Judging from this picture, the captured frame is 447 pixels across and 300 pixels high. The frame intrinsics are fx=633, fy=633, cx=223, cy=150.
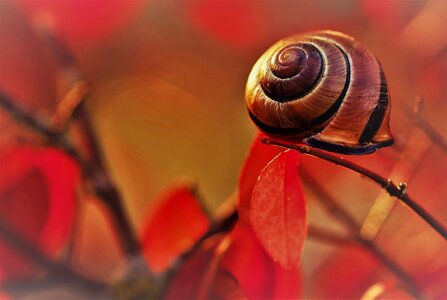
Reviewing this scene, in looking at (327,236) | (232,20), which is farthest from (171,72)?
(327,236)

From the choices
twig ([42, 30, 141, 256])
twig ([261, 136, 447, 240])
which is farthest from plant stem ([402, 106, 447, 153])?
twig ([42, 30, 141, 256])

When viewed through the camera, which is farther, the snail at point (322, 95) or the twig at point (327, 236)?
the twig at point (327, 236)

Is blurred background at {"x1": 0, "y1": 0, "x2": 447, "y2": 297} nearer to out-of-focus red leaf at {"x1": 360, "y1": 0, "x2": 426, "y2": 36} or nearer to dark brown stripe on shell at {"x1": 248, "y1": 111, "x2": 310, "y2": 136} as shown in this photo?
out-of-focus red leaf at {"x1": 360, "y1": 0, "x2": 426, "y2": 36}

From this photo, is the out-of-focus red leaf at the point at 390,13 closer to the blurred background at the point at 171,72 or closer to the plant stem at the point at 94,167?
the blurred background at the point at 171,72

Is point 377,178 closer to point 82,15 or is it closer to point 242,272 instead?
point 242,272

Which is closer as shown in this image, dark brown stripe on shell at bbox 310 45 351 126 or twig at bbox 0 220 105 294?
dark brown stripe on shell at bbox 310 45 351 126

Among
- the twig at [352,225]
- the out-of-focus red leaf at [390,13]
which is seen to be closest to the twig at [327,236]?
the twig at [352,225]

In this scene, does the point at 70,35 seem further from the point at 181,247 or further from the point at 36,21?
the point at 181,247
